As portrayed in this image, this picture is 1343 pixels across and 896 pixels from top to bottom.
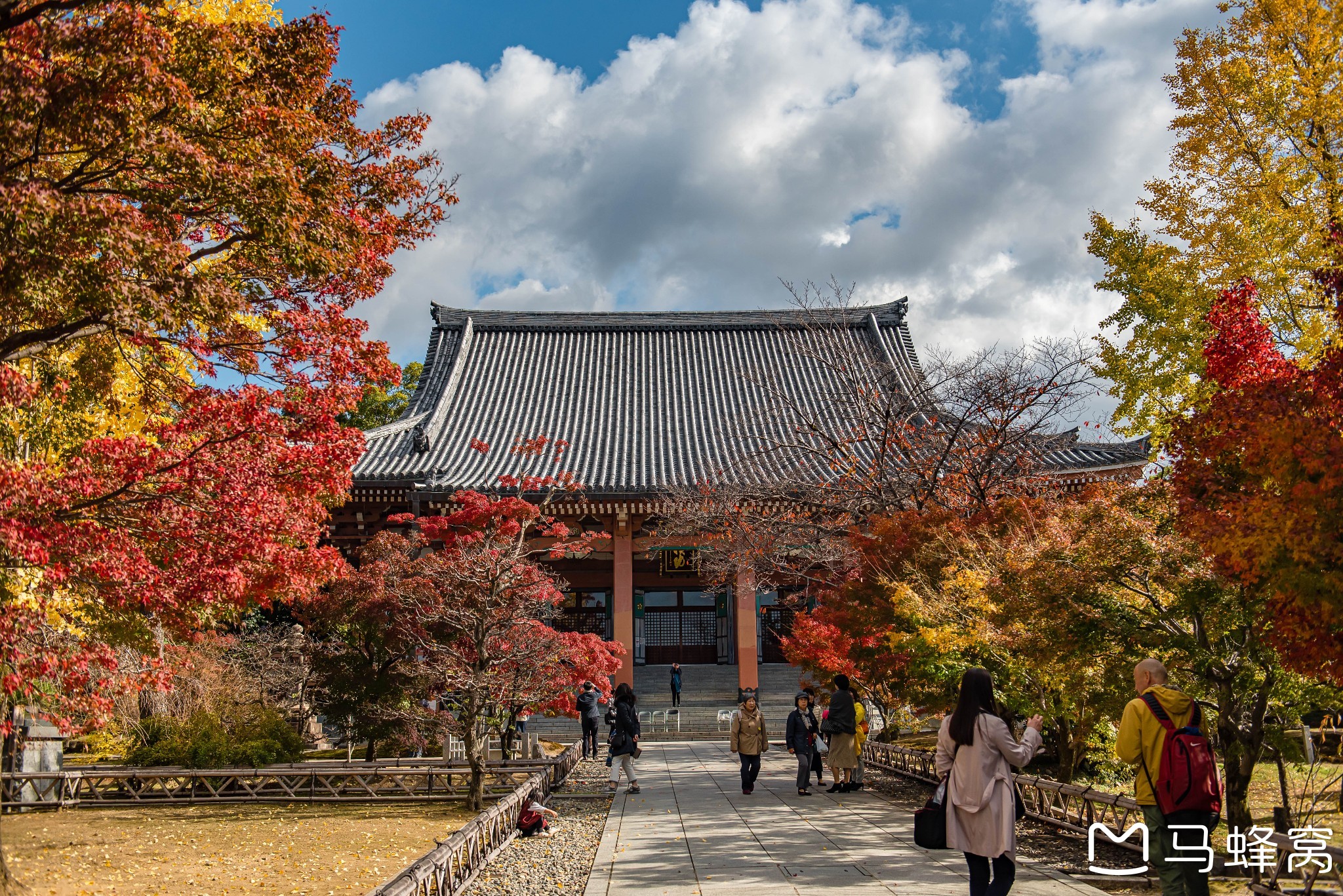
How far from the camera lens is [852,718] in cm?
1120

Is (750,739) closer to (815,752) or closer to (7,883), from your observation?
(815,752)

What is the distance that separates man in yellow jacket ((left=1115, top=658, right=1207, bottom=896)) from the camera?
4938 millimetres

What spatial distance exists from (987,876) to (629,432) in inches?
912

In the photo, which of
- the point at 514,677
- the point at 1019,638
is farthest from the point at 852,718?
the point at 514,677

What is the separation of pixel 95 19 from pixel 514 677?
8.81m

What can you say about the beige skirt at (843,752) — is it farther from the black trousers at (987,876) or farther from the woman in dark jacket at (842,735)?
the black trousers at (987,876)

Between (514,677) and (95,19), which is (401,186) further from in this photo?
(514,677)

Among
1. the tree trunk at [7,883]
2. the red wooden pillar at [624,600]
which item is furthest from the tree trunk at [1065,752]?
the red wooden pillar at [624,600]

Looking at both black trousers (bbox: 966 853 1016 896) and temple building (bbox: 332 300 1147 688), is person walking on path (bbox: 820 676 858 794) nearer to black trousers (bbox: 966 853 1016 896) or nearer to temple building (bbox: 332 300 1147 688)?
black trousers (bbox: 966 853 1016 896)

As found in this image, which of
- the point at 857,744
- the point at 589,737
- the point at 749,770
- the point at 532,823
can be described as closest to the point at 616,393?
the point at 589,737

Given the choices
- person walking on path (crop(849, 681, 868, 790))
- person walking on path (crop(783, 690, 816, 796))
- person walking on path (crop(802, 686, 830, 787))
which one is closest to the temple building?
person walking on path (crop(849, 681, 868, 790))

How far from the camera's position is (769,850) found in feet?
26.2

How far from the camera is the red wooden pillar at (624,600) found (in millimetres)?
23406

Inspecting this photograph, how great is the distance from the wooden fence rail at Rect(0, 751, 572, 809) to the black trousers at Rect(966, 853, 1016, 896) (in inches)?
335
